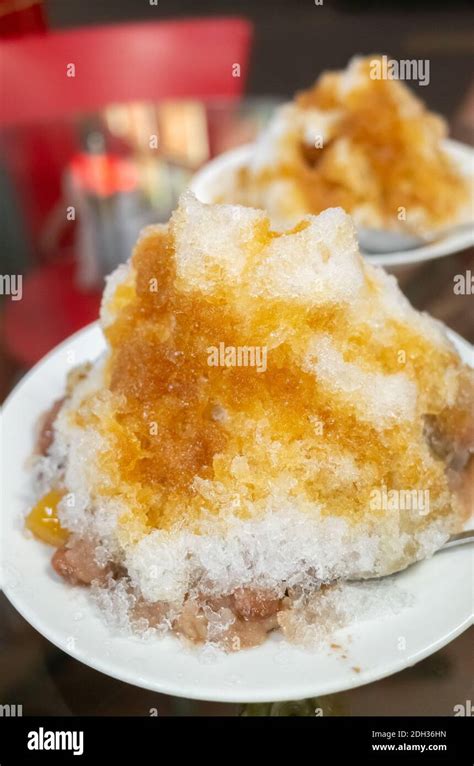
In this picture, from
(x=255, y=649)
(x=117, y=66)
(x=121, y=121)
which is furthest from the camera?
(x=117, y=66)

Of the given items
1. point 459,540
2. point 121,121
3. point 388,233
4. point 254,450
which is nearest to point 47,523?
point 254,450

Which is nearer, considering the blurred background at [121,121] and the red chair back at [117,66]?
the blurred background at [121,121]

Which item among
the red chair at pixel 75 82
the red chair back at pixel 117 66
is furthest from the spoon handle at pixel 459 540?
the red chair back at pixel 117 66

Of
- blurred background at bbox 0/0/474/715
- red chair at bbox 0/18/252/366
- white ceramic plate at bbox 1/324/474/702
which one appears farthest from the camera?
red chair at bbox 0/18/252/366

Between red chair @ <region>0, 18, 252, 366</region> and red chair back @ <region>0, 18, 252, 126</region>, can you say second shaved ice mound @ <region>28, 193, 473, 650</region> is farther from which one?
red chair back @ <region>0, 18, 252, 126</region>

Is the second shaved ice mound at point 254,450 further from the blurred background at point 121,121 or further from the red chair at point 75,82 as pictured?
the red chair at point 75,82

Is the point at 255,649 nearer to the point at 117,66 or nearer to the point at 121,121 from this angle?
the point at 121,121

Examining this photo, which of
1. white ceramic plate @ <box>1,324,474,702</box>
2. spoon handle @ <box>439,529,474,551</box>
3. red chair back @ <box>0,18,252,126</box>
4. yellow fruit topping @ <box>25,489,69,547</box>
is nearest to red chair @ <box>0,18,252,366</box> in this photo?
red chair back @ <box>0,18,252,126</box>
